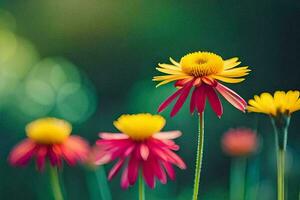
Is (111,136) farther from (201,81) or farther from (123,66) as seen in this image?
(123,66)

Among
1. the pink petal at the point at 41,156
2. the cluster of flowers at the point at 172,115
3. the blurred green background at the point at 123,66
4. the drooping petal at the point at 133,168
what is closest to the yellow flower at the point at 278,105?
the cluster of flowers at the point at 172,115

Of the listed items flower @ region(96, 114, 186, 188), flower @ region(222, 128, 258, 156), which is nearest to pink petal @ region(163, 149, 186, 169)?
flower @ region(96, 114, 186, 188)

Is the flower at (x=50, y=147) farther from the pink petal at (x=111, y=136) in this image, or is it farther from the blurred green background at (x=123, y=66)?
the blurred green background at (x=123, y=66)

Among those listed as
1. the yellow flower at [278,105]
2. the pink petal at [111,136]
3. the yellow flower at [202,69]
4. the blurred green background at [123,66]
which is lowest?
the pink petal at [111,136]

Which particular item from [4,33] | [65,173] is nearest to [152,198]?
[65,173]

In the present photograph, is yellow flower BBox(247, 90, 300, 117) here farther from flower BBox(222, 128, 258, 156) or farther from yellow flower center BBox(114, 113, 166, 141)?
flower BBox(222, 128, 258, 156)

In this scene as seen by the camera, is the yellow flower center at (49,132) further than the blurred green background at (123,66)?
No
